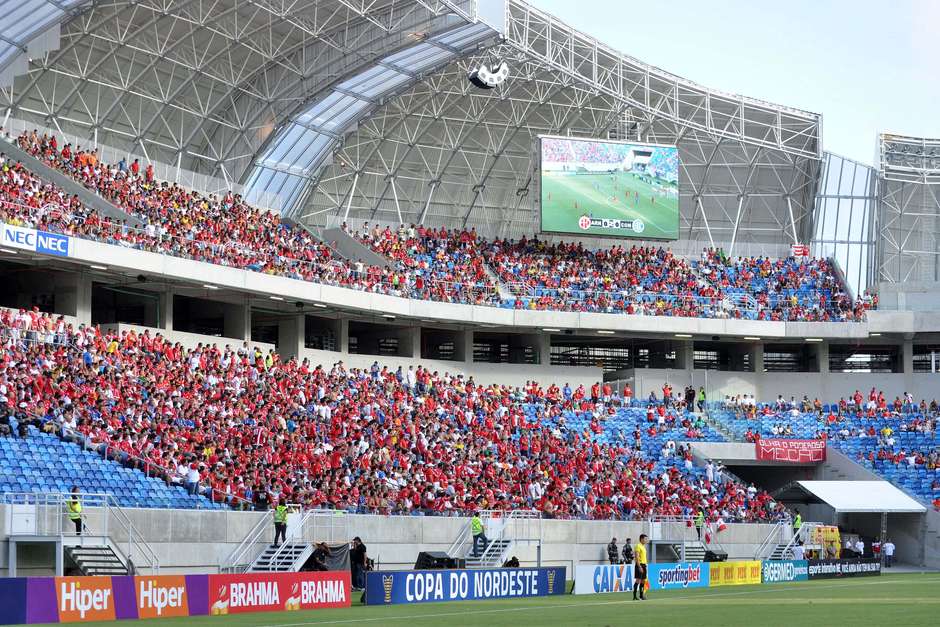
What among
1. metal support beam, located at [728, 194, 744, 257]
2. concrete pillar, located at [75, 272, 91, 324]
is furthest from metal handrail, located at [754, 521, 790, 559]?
concrete pillar, located at [75, 272, 91, 324]

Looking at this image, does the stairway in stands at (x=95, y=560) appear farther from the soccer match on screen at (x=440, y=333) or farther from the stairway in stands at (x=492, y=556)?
the stairway in stands at (x=492, y=556)

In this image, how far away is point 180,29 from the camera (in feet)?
178

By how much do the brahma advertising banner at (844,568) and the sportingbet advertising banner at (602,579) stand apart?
1082cm

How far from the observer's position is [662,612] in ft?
83.1

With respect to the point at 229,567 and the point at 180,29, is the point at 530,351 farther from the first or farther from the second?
the point at 229,567

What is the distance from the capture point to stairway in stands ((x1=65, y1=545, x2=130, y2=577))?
30.6 metres

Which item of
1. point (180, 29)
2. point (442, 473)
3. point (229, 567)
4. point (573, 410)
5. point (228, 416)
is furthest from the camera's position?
point (573, 410)

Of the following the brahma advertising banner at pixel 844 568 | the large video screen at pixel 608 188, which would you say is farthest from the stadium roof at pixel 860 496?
the large video screen at pixel 608 188

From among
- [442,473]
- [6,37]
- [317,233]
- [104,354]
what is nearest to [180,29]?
[6,37]

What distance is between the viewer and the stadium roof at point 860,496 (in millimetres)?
51875

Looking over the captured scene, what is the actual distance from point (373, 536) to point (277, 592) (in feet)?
38.0

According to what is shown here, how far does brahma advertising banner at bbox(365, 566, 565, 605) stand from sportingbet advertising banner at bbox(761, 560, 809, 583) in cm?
1063

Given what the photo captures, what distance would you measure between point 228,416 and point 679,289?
31.2 metres

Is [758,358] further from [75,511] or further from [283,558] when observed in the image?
[75,511]
